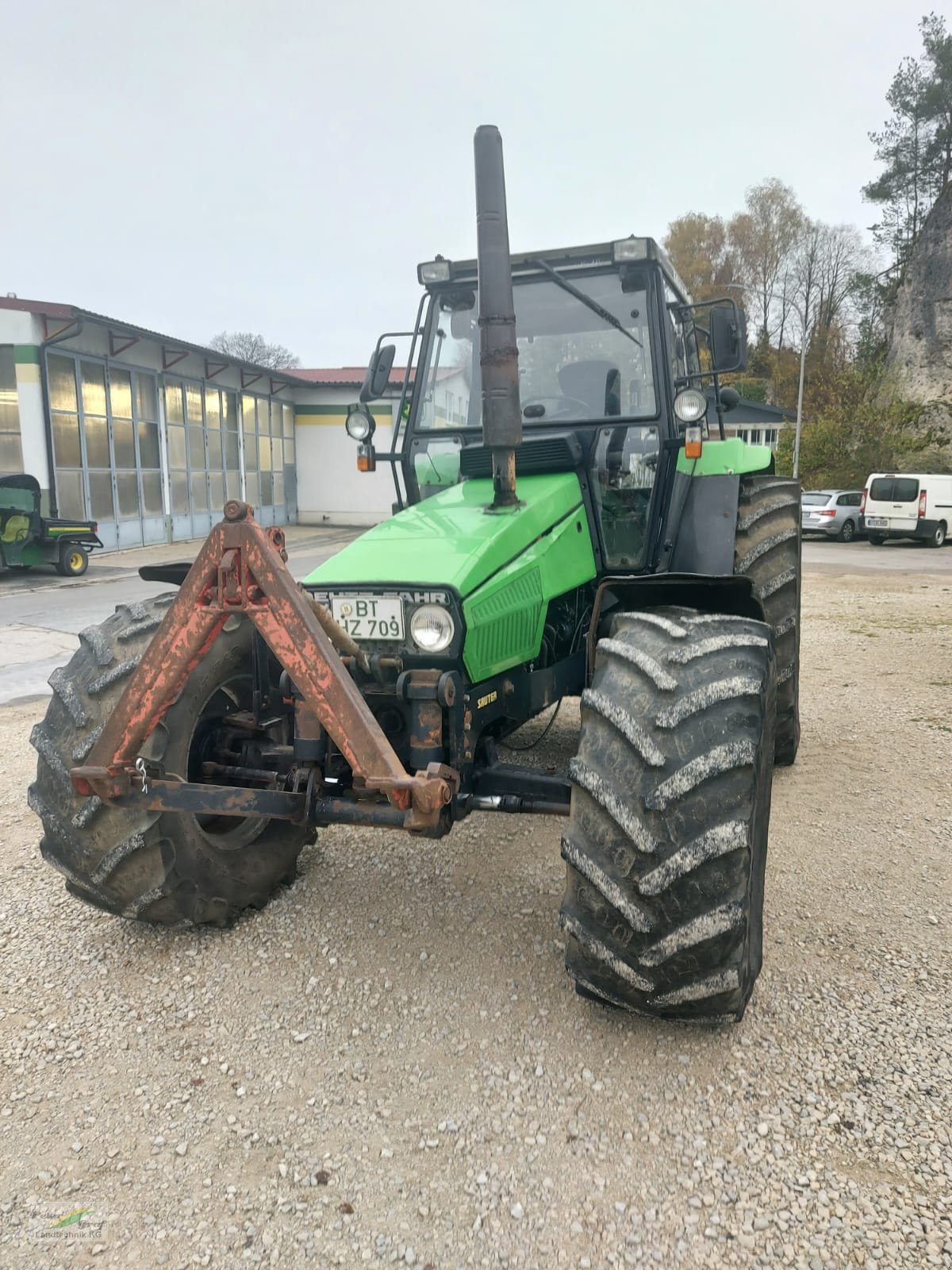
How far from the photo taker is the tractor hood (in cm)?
302

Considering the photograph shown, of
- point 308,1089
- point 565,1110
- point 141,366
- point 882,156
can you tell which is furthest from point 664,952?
point 882,156

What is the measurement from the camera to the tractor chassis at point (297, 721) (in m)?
2.50

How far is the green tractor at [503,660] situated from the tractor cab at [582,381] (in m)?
0.01

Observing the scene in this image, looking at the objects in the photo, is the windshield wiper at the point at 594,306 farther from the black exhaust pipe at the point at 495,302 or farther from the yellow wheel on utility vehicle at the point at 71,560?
the yellow wheel on utility vehicle at the point at 71,560

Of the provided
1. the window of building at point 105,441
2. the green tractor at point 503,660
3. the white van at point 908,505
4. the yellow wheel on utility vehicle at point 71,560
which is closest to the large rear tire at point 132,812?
the green tractor at point 503,660

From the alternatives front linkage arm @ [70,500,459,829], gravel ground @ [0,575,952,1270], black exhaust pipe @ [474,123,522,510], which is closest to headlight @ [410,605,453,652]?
front linkage arm @ [70,500,459,829]

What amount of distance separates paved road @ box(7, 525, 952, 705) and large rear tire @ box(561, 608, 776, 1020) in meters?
6.09

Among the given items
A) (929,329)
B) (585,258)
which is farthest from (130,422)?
(929,329)

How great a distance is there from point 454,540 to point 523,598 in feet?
1.10

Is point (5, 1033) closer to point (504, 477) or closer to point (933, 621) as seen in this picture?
point (504, 477)

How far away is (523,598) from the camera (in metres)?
3.32

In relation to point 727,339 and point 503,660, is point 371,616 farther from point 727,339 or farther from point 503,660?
point 727,339

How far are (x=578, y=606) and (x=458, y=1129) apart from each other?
7.16 feet

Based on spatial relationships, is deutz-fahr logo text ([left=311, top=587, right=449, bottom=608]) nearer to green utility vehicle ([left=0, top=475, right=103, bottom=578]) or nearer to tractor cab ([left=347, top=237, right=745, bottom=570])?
tractor cab ([left=347, top=237, right=745, bottom=570])
